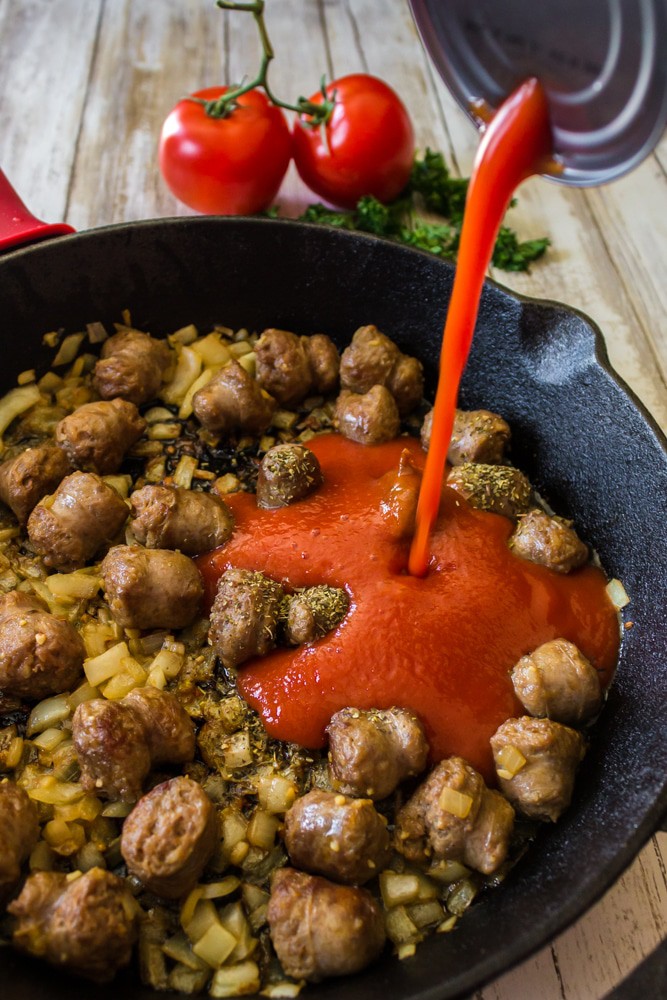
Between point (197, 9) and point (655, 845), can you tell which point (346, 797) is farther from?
point (197, 9)

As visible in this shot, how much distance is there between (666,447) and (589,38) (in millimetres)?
1191

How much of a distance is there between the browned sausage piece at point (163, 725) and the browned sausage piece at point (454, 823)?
60 centimetres

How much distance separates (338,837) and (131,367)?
1.76 metres

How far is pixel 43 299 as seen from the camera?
3133 mm

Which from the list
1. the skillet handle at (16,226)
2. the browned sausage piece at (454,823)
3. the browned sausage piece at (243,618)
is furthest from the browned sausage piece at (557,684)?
the skillet handle at (16,226)

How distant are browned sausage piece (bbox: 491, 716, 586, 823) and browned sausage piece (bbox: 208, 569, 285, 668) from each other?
0.70m

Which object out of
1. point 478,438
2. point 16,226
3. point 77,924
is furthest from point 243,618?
point 16,226

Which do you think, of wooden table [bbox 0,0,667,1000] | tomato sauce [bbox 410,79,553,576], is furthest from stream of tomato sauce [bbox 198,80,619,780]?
wooden table [bbox 0,0,667,1000]

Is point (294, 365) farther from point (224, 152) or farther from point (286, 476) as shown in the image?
point (224, 152)

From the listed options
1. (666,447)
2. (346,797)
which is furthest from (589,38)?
(346,797)

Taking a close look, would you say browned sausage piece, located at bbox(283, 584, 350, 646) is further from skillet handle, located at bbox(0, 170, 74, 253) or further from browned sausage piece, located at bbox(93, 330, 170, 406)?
skillet handle, located at bbox(0, 170, 74, 253)

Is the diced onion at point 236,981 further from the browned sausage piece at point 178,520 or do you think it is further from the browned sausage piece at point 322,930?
the browned sausage piece at point 178,520

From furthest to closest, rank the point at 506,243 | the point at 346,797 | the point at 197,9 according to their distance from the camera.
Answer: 1. the point at 197,9
2. the point at 506,243
3. the point at 346,797

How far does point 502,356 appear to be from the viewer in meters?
3.23
